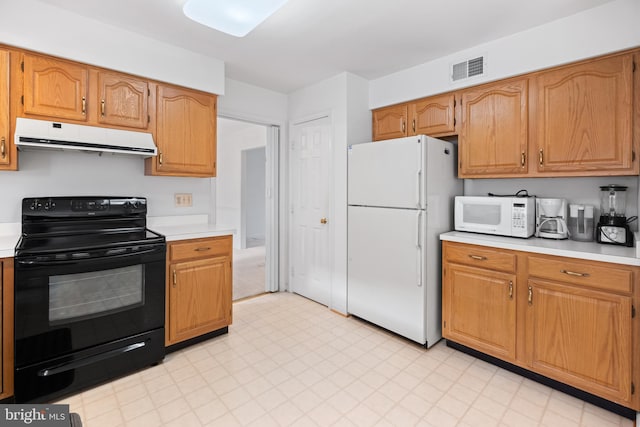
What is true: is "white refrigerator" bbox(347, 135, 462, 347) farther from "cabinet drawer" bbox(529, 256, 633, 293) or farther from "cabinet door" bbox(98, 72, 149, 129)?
"cabinet door" bbox(98, 72, 149, 129)

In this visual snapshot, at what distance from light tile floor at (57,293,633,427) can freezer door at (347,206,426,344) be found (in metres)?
0.23

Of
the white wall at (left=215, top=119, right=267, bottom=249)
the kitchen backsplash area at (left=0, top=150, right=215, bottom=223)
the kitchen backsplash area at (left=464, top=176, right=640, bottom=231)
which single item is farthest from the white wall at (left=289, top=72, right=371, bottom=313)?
the white wall at (left=215, top=119, right=267, bottom=249)

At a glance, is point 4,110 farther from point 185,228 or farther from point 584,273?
point 584,273

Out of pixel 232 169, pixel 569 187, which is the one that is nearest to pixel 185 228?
pixel 569 187

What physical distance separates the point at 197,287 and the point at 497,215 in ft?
7.83

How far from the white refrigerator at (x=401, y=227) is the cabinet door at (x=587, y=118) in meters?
0.74

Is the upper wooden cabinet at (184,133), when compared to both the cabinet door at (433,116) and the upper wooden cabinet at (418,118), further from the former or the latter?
the cabinet door at (433,116)

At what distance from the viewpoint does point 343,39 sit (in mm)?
2586

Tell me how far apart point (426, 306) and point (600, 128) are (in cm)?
169

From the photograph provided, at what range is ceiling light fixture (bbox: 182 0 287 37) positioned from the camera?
168cm

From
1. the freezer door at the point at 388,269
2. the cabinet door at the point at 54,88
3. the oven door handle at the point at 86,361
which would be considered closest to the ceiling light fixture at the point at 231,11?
Result: the cabinet door at the point at 54,88

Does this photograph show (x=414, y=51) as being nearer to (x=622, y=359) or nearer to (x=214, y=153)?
(x=214, y=153)

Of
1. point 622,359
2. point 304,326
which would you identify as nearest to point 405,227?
point 304,326

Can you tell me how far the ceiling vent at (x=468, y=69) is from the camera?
104 inches
